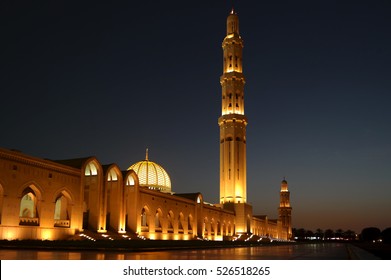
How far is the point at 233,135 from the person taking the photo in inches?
2379

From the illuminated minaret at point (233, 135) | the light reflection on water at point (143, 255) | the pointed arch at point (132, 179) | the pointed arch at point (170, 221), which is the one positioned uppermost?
the illuminated minaret at point (233, 135)

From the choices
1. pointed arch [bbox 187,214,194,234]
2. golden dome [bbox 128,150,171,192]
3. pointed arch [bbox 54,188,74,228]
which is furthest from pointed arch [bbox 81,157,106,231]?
golden dome [bbox 128,150,171,192]

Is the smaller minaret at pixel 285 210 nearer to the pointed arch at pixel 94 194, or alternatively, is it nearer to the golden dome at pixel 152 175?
the golden dome at pixel 152 175

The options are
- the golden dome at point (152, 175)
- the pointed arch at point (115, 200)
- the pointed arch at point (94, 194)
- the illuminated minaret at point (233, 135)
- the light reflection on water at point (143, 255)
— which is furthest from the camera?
the illuminated minaret at point (233, 135)

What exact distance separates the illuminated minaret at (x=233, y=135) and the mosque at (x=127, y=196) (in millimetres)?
133

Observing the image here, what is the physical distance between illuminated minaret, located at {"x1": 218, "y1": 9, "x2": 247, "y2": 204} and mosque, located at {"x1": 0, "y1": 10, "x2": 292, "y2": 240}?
133 mm

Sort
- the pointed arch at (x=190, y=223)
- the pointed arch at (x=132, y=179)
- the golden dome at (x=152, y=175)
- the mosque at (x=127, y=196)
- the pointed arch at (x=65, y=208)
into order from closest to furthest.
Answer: the mosque at (x=127, y=196), the pointed arch at (x=65, y=208), the pointed arch at (x=132, y=179), the pointed arch at (x=190, y=223), the golden dome at (x=152, y=175)

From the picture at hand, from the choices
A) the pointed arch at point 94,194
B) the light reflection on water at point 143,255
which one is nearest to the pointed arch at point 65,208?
the pointed arch at point 94,194

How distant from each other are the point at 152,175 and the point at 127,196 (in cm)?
1527

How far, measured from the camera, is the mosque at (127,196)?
2520cm

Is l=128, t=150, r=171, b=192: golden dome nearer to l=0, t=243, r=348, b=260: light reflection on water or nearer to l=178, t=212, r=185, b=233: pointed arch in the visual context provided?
l=178, t=212, r=185, b=233: pointed arch
